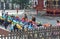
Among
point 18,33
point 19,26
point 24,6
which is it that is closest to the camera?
point 18,33

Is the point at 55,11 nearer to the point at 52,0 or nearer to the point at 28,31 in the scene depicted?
the point at 52,0

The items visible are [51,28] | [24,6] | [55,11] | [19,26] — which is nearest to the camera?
[51,28]

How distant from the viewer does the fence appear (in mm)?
12758

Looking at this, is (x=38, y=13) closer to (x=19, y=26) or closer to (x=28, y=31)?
(x=19, y=26)

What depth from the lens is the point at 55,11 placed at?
31359mm

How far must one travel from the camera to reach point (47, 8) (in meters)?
32.4

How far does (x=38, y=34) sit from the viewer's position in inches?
517

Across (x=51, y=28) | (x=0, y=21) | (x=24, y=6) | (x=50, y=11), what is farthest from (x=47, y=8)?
(x=51, y=28)

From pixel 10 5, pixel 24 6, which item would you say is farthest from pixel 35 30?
pixel 10 5

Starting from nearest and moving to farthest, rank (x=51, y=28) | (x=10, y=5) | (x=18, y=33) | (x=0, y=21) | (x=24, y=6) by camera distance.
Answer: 1. (x=18, y=33)
2. (x=51, y=28)
3. (x=0, y=21)
4. (x=24, y=6)
5. (x=10, y=5)

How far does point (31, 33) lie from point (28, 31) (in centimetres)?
29

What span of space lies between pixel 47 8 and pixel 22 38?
64.4 feet

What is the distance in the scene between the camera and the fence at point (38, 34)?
1276 cm

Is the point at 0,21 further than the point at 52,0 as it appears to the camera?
No
